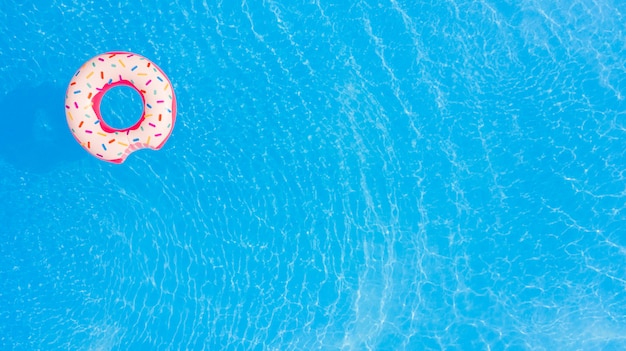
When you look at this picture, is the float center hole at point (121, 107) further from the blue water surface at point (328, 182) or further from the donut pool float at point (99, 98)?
the donut pool float at point (99, 98)

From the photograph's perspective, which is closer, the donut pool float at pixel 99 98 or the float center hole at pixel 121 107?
the donut pool float at pixel 99 98

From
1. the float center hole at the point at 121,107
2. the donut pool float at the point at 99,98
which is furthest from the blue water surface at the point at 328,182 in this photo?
the donut pool float at the point at 99,98

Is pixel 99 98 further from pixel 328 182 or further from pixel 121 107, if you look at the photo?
pixel 328 182

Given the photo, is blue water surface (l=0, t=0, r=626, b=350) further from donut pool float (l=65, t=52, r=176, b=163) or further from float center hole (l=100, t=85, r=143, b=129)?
donut pool float (l=65, t=52, r=176, b=163)

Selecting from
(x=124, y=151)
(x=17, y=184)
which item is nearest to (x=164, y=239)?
(x=124, y=151)

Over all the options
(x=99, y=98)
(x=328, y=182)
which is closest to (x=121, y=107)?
(x=99, y=98)
